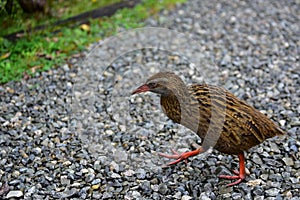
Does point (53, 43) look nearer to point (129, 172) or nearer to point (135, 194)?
point (129, 172)

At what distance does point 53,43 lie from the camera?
19.3ft

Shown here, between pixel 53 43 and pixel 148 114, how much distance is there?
72.5 inches

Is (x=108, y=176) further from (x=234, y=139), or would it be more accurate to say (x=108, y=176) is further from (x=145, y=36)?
(x=145, y=36)

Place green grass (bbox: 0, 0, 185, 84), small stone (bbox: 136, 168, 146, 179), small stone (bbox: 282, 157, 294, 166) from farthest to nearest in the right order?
green grass (bbox: 0, 0, 185, 84)
small stone (bbox: 282, 157, 294, 166)
small stone (bbox: 136, 168, 146, 179)

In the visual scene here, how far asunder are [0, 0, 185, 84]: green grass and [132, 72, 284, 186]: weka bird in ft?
6.92

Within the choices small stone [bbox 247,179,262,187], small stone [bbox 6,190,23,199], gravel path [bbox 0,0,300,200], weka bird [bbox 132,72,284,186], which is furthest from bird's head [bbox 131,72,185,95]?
small stone [bbox 6,190,23,199]

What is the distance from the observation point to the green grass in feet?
18.2

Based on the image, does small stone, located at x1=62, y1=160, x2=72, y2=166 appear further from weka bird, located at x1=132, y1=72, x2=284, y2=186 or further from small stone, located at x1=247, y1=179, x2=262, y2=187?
small stone, located at x1=247, y1=179, x2=262, y2=187

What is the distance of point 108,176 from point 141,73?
1.82m

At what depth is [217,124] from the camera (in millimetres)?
3797

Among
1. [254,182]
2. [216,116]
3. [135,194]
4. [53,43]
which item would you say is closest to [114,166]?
[135,194]

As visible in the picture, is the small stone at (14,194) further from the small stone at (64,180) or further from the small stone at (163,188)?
the small stone at (163,188)

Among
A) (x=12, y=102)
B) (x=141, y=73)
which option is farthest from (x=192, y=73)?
(x=12, y=102)

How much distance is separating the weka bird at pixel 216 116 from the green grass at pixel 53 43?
2.11m
